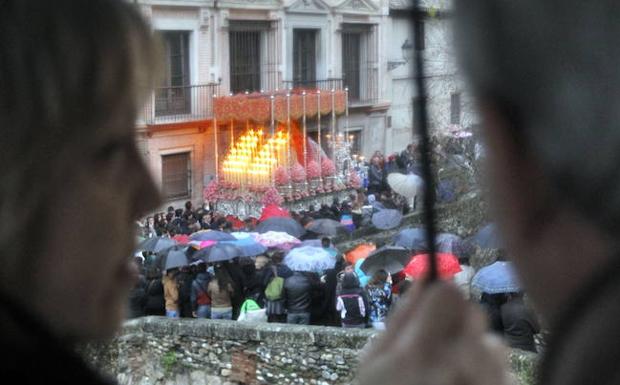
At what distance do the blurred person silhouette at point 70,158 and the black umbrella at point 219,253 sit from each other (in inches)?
207

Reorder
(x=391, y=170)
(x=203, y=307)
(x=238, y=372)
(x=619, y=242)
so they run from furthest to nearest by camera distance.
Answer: (x=391, y=170) < (x=203, y=307) < (x=238, y=372) < (x=619, y=242)

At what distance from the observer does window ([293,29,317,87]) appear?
11.4 metres

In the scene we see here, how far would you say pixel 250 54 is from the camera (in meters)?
10.7

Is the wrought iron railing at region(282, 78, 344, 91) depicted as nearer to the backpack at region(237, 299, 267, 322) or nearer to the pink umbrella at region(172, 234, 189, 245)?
the pink umbrella at region(172, 234, 189, 245)

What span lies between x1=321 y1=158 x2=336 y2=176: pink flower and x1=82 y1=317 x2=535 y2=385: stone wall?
5437 mm

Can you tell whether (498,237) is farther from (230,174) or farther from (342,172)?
(342,172)

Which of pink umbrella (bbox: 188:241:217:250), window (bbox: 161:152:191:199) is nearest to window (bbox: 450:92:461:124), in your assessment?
pink umbrella (bbox: 188:241:217:250)

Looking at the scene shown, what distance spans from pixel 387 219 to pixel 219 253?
7.90 feet

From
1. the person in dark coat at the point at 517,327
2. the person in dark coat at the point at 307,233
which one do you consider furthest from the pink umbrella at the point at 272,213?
the person in dark coat at the point at 517,327

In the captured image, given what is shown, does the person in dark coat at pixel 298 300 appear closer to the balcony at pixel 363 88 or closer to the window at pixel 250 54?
the window at pixel 250 54

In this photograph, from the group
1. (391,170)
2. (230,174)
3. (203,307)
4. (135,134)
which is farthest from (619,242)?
(391,170)

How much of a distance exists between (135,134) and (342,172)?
32.0ft

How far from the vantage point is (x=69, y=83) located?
1.34 ft

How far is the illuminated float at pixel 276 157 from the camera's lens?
30.1 ft
